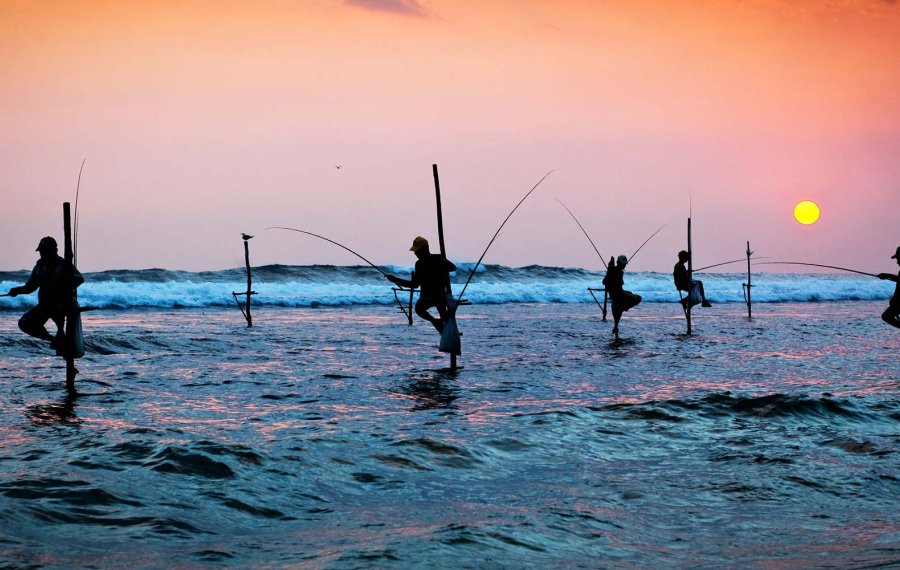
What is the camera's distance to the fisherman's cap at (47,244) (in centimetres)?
1166

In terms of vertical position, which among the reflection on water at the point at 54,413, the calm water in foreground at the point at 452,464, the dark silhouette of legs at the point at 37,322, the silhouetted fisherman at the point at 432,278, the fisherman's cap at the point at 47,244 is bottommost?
the calm water in foreground at the point at 452,464

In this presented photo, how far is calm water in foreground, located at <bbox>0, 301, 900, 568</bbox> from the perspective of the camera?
5.58 meters

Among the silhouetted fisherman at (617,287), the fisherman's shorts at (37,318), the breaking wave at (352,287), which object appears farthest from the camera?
the breaking wave at (352,287)

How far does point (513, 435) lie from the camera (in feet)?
29.5

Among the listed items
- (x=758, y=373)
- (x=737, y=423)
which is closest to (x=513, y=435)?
(x=737, y=423)

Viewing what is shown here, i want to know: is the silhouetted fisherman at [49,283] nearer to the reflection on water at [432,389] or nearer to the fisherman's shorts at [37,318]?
the fisherman's shorts at [37,318]

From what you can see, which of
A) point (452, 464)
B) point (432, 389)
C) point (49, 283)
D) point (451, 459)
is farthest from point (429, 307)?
point (452, 464)

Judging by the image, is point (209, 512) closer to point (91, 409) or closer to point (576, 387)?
point (91, 409)

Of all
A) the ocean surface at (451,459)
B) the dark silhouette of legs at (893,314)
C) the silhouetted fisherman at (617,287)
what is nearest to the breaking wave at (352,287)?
the ocean surface at (451,459)

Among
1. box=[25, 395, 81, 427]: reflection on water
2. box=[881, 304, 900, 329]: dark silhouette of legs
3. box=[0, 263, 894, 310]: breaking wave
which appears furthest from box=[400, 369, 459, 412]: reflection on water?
box=[0, 263, 894, 310]: breaking wave

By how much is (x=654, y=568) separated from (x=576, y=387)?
7401 millimetres

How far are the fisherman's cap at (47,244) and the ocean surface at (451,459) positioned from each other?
1.91 meters

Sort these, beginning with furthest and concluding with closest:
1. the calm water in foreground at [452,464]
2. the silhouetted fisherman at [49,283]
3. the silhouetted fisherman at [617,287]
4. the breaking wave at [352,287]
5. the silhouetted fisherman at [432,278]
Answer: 1. the breaking wave at [352,287]
2. the silhouetted fisherman at [617,287]
3. the silhouetted fisherman at [432,278]
4. the silhouetted fisherman at [49,283]
5. the calm water in foreground at [452,464]

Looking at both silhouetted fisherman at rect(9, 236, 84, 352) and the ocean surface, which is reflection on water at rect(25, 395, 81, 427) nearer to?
the ocean surface
